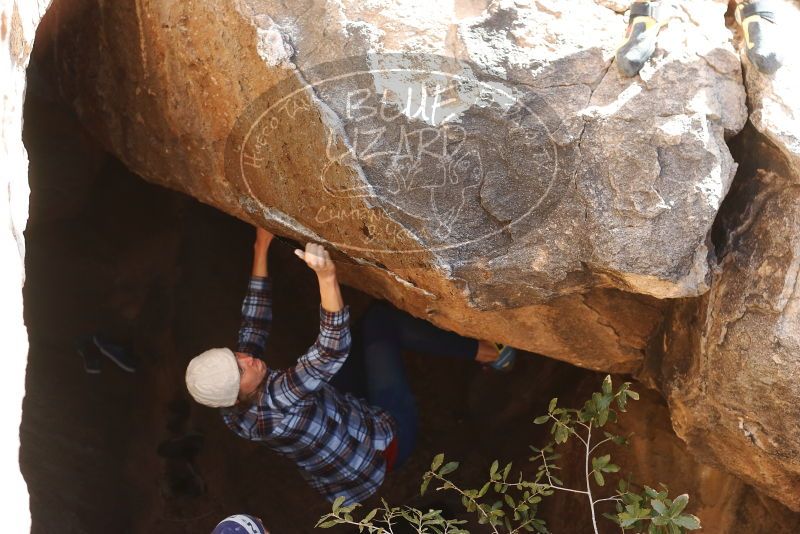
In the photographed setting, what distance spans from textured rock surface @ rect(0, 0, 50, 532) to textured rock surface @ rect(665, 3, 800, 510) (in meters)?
1.64

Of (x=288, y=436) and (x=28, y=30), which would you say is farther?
(x=288, y=436)

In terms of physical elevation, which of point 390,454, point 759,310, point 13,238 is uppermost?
point 13,238

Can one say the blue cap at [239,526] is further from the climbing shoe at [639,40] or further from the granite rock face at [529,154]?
the climbing shoe at [639,40]

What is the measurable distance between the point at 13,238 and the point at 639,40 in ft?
4.80

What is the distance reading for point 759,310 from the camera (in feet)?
6.28

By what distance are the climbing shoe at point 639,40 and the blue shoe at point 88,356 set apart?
2352mm

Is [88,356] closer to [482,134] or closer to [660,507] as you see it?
[482,134]

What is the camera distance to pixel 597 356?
2.48 metres

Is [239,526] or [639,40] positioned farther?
[239,526]

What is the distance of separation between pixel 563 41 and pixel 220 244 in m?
1.95

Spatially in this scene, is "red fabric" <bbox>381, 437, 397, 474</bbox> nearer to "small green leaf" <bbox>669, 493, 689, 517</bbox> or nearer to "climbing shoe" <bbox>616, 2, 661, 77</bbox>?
"small green leaf" <bbox>669, 493, 689, 517</bbox>

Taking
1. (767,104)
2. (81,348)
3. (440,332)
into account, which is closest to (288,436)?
(440,332)

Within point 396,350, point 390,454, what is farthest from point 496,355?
point 390,454

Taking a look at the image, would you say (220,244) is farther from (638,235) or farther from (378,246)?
(638,235)
